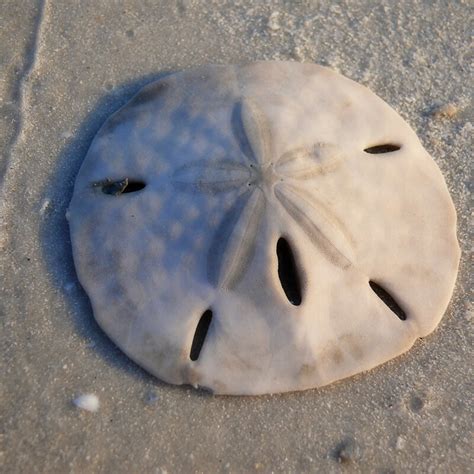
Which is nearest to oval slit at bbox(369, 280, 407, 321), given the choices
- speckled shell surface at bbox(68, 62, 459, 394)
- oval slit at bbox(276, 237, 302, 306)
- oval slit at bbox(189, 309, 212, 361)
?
speckled shell surface at bbox(68, 62, 459, 394)

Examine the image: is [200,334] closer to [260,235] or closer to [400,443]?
[260,235]

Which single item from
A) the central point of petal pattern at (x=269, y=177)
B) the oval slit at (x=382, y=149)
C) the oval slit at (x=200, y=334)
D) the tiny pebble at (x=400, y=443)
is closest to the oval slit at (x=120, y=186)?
the central point of petal pattern at (x=269, y=177)

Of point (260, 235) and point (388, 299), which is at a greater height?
point (260, 235)

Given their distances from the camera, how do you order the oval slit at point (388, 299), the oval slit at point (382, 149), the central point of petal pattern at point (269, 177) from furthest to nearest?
the oval slit at point (382, 149), the oval slit at point (388, 299), the central point of petal pattern at point (269, 177)

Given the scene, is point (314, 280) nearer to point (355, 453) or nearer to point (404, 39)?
point (355, 453)

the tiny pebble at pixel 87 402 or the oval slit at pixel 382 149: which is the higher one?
the oval slit at pixel 382 149

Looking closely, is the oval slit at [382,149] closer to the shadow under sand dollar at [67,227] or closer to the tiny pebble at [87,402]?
the shadow under sand dollar at [67,227]

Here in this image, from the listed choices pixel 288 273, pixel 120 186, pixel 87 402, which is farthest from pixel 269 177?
pixel 87 402
